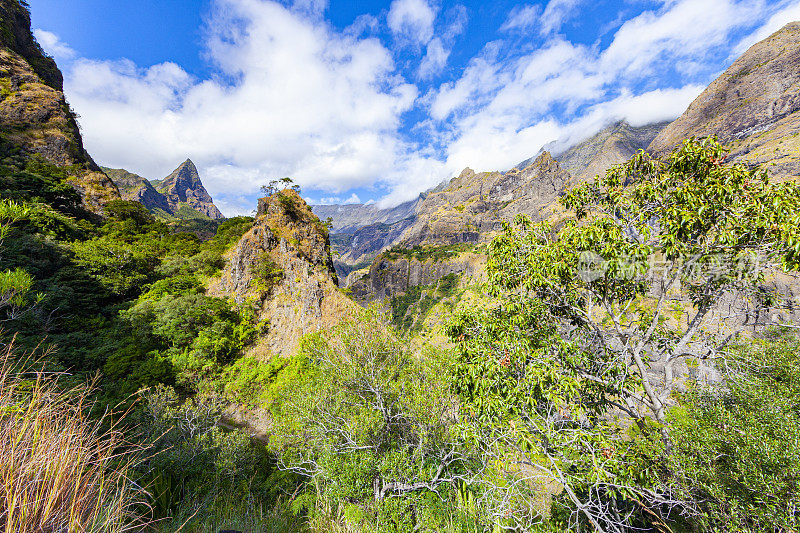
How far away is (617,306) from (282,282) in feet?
72.2

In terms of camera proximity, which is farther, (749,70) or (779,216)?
(749,70)

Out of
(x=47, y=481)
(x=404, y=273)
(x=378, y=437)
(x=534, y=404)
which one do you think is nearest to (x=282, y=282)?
(x=378, y=437)

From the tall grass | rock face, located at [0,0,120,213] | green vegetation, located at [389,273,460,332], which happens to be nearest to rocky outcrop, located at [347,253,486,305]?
green vegetation, located at [389,273,460,332]

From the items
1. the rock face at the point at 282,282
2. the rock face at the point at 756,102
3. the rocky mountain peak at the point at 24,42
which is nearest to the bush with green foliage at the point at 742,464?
the rock face at the point at 282,282

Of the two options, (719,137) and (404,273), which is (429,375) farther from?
(719,137)

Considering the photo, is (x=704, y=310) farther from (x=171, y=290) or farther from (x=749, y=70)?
(x=749, y=70)

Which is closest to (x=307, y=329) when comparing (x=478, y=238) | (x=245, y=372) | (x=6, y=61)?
(x=245, y=372)

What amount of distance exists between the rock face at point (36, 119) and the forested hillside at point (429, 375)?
3.63m

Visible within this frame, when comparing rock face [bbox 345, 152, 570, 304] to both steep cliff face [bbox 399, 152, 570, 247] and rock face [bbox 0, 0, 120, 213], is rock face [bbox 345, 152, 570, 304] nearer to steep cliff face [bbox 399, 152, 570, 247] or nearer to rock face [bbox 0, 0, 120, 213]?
steep cliff face [bbox 399, 152, 570, 247]

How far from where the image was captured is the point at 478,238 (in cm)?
15038

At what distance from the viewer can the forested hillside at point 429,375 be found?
3.93 metres

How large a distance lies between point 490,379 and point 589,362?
7.54 feet

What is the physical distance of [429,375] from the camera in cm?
996

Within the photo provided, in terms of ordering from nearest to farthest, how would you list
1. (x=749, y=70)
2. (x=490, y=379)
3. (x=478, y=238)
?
(x=490, y=379)
(x=749, y=70)
(x=478, y=238)
